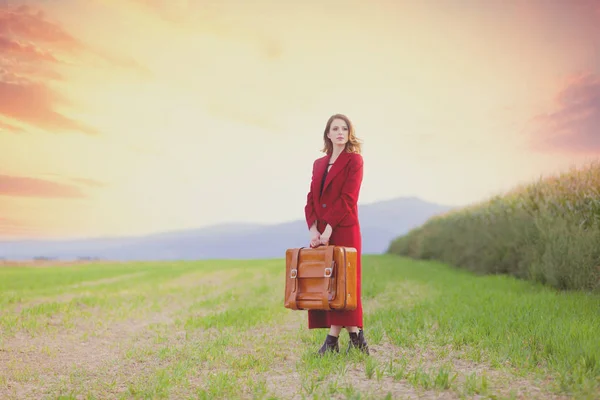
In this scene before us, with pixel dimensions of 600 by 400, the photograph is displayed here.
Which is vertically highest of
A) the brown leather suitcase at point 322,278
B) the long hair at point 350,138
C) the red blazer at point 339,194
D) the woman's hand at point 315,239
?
the long hair at point 350,138

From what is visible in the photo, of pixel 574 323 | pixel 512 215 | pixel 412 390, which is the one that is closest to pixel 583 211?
pixel 512 215

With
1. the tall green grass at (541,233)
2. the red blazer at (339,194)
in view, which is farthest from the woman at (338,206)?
the tall green grass at (541,233)

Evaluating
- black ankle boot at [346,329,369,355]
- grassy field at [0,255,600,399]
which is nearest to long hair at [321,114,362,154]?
black ankle boot at [346,329,369,355]

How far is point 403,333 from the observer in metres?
7.84

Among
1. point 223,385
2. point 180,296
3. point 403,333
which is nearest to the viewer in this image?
point 223,385

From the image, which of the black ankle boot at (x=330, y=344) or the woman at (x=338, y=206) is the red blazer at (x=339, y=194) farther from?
the black ankle boot at (x=330, y=344)

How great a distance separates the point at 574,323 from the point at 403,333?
2.26 m

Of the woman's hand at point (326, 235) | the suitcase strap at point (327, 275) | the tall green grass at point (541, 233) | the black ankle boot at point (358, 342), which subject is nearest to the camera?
the suitcase strap at point (327, 275)

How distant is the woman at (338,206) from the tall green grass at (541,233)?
23.2 ft

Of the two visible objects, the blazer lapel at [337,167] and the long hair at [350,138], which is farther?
the long hair at [350,138]

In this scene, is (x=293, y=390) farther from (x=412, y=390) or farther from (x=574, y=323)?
(x=574, y=323)

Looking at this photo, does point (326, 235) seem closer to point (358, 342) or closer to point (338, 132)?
point (338, 132)

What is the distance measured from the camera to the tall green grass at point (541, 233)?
38.3ft

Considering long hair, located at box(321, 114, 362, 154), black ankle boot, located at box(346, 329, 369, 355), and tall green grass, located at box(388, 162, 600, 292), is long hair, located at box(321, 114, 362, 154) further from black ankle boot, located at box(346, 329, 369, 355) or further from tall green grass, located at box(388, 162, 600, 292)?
tall green grass, located at box(388, 162, 600, 292)
